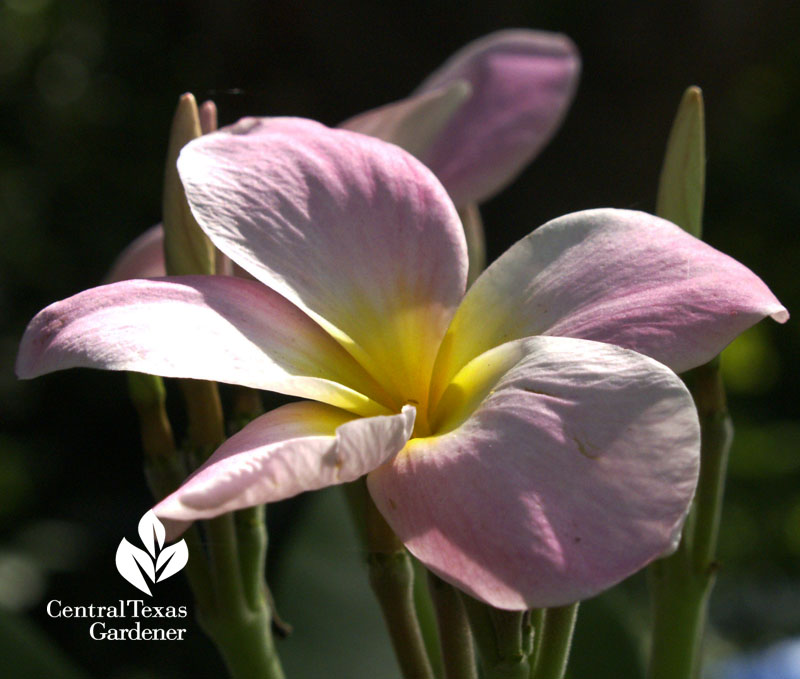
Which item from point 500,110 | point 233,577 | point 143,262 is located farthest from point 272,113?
point 233,577

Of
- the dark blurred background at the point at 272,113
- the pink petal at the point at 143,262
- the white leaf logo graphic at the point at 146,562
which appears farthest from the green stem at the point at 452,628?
the dark blurred background at the point at 272,113

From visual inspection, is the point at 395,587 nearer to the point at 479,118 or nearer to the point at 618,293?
the point at 618,293

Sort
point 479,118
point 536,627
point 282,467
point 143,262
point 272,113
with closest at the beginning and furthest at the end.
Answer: point 282,467, point 536,627, point 143,262, point 479,118, point 272,113

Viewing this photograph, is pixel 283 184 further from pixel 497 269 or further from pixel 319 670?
pixel 319 670

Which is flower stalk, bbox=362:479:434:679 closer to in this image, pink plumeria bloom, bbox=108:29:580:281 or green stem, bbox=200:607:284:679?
green stem, bbox=200:607:284:679

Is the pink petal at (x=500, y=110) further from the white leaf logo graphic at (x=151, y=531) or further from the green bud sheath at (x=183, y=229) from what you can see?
the white leaf logo graphic at (x=151, y=531)

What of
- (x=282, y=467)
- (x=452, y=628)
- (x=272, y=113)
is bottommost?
(x=272, y=113)
